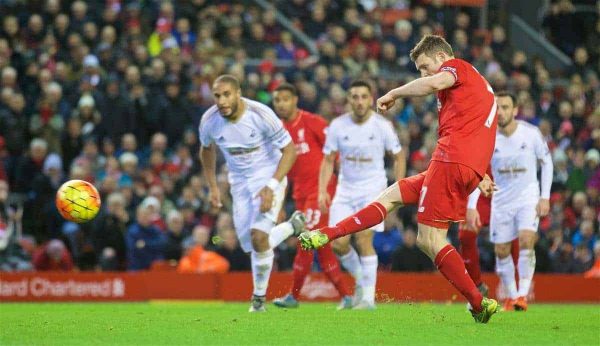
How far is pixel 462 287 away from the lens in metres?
10.5

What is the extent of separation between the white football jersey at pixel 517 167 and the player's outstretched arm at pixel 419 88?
14.5ft

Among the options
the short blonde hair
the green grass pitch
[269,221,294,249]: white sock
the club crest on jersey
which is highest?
the short blonde hair

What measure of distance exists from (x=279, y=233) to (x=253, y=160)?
37.8 inches

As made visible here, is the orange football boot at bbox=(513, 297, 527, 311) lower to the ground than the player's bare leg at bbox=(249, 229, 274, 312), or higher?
lower

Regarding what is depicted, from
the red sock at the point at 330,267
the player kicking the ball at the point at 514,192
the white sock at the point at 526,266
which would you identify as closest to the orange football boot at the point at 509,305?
the player kicking the ball at the point at 514,192

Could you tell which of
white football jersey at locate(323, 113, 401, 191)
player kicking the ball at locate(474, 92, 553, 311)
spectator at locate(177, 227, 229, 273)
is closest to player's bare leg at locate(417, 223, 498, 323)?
player kicking the ball at locate(474, 92, 553, 311)

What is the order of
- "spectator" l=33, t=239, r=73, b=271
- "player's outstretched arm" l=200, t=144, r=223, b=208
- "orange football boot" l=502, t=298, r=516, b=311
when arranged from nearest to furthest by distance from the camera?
"player's outstretched arm" l=200, t=144, r=223, b=208 → "orange football boot" l=502, t=298, r=516, b=311 → "spectator" l=33, t=239, r=73, b=271

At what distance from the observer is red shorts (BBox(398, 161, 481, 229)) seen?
416 inches

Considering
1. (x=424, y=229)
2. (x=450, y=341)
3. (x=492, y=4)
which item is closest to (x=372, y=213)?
(x=424, y=229)

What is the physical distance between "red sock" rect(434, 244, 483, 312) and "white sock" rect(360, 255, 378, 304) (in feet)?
12.8

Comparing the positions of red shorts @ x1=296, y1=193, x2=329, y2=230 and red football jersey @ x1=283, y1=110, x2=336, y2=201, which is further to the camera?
red football jersey @ x1=283, y1=110, x2=336, y2=201

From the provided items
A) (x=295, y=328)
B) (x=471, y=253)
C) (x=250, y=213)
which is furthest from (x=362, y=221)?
(x=471, y=253)

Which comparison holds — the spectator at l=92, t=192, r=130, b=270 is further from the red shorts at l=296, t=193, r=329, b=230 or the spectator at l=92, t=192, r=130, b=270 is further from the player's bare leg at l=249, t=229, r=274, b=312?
the player's bare leg at l=249, t=229, r=274, b=312

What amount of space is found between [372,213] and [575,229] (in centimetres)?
1144
